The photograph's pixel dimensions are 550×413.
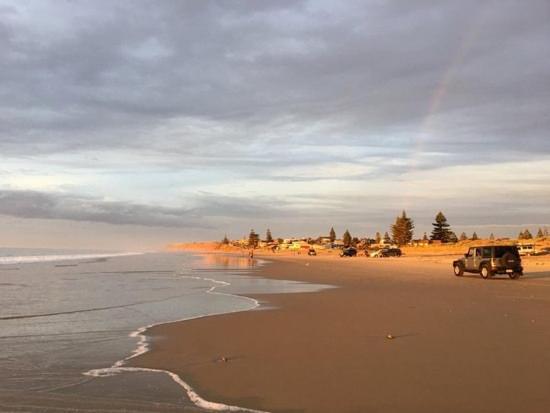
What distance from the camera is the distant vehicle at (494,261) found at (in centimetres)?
3178

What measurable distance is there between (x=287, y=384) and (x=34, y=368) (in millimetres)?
4110

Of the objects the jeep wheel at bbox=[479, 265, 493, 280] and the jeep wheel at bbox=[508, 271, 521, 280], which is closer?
the jeep wheel at bbox=[508, 271, 521, 280]

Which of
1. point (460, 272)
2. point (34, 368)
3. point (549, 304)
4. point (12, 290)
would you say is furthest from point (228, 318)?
point (460, 272)

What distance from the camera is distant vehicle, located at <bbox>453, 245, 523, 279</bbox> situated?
31781 mm

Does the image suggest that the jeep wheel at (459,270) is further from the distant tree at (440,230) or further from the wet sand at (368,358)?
the distant tree at (440,230)

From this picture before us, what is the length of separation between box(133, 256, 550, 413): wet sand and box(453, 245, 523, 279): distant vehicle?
55.5 ft

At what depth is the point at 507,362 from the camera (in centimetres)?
841

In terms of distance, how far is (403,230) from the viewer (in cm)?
12731

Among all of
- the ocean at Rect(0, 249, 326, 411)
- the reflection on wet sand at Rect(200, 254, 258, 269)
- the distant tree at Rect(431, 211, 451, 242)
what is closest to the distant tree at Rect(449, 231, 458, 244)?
the distant tree at Rect(431, 211, 451, 242)

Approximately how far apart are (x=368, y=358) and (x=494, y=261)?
26.0 metres

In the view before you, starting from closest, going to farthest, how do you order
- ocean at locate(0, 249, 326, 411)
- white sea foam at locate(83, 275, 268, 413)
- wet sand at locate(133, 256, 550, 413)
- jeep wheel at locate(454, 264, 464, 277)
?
1. white sea foam at locate(83, 275, 268, 413)
2. wet sand at locate(133, 256, 550, 413)
3. ocean at locate(0, 249, 326, 411)
4. jeep wheel at locate(454, 264, 464, 277)

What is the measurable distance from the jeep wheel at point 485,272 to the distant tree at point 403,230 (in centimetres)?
9489

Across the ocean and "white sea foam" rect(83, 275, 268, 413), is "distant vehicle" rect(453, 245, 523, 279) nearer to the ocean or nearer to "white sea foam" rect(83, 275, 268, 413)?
the ocean

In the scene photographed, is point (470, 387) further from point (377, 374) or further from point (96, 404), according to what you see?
point (96, 404)
